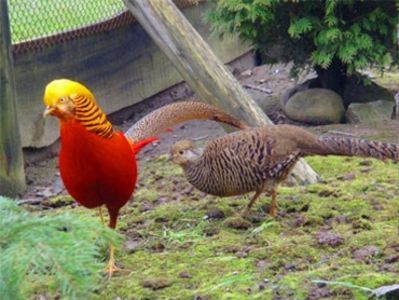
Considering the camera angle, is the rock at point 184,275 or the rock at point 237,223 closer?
the rock at point 184,275

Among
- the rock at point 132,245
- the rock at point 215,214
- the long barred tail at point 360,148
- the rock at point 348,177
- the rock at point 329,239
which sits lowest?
the rock at point 348,177

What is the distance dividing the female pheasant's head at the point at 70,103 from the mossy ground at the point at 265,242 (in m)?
0.69

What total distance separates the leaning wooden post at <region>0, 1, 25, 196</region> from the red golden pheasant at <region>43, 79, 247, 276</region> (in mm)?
1938

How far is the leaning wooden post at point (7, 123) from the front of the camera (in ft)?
19.3

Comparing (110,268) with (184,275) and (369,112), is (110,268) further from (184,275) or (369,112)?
(369,112)

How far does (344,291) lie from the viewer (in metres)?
3.33

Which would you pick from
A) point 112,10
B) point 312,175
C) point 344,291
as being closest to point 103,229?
point 344,291

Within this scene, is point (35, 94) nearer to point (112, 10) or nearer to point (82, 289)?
point (112, 10)

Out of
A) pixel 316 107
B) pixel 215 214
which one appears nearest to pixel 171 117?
pixel 215 214

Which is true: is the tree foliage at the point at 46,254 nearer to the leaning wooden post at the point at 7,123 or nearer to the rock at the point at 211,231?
the rock at the point at 211,231

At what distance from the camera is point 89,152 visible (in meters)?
3.80

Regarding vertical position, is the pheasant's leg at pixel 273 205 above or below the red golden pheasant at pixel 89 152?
below

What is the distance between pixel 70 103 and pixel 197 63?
79.9 inches

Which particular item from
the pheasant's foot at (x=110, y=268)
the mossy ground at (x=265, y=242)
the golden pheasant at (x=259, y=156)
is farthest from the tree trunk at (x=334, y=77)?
the pheasant's foot at (x=110, y=268)
